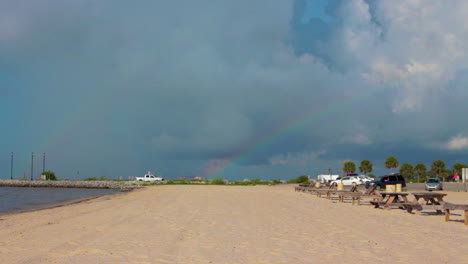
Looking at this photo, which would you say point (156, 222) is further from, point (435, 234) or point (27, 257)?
point (435, 234)

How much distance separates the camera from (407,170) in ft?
345

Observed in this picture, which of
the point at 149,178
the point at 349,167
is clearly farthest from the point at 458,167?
the point at 149,178

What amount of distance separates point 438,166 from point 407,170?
7.23m

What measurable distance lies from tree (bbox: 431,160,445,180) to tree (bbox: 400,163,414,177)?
504 cm

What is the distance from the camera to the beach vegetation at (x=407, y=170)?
343 feet

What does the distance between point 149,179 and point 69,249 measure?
79924 millimetres

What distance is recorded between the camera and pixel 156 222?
1321 cm

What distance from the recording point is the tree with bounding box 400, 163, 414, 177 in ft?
343

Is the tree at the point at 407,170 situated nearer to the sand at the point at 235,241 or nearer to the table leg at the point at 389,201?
the table leg at the point at 389,201

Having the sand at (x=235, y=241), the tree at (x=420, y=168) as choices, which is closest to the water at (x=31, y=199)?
the sand at (x=235, y=241)

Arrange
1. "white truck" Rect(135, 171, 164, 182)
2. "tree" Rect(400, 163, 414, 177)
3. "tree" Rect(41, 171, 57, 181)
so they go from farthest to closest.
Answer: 1. "tree" Rect(41, 171, 57, 181)
2. "tree" Rect(400, 163, 414, 177)
3. "white truck" Rect(135, 171, 164, 182)

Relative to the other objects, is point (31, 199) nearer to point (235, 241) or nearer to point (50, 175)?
point (235, 241)

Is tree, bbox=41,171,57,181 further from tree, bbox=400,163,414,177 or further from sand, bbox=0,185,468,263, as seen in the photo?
sand, bbox=0,185,468,263

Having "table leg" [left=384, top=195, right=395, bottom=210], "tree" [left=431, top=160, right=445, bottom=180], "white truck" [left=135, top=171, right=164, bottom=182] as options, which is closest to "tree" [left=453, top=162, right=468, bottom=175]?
"tree" [left=431, top=160, right=445, bottom=180]
